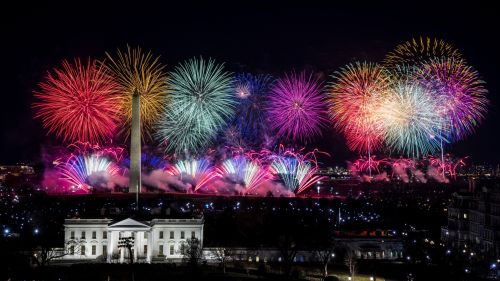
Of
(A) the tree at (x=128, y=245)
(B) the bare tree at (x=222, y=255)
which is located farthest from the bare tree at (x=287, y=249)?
(A) the tree at (x=128, y=245)

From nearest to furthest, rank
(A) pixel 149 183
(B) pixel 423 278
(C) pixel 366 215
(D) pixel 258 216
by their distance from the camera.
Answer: (B) pixel 423 278 → (D) pixel 258 216 → (C) pixel 366 215 → (A) pixel 149 183

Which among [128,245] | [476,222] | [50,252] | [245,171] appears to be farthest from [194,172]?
[128,245]

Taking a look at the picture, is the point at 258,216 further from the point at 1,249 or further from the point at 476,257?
the point at 1,249

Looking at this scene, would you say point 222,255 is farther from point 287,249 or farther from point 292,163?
point 292,163

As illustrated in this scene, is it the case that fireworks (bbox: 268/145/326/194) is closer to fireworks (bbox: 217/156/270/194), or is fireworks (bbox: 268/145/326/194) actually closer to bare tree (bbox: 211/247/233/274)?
fireworks (bbox: 217/156/270/194)

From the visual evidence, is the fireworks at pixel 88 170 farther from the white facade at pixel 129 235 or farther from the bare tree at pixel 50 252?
the bare tree at pixel 50 252

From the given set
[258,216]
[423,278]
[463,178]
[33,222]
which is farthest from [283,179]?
[463,178]

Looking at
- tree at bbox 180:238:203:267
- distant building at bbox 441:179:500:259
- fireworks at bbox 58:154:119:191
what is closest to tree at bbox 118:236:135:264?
A: tree at bbox 180:238:203:267
